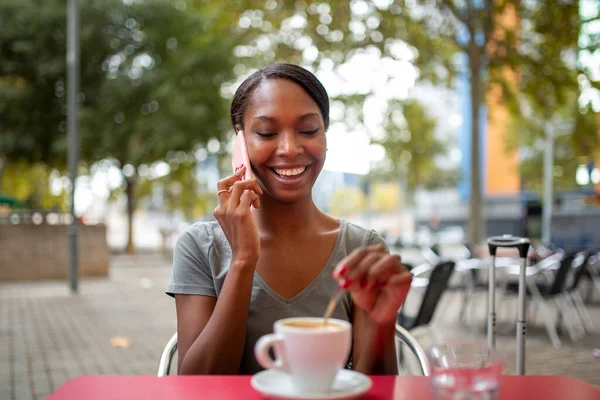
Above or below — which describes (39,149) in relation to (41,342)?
above

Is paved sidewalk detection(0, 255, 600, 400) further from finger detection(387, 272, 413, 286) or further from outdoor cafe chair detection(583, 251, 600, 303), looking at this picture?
finger detection(387, 272, 413, 286)

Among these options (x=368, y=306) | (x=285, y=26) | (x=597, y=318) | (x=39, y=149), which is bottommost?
(x=597, y=318)

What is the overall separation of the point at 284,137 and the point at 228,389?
847mm

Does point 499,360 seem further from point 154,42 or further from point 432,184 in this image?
point 432,184

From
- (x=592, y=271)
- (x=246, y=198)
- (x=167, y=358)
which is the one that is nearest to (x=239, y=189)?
(x=246, y=198)

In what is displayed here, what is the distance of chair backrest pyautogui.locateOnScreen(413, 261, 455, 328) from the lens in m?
4.89

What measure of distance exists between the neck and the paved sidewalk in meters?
1.51

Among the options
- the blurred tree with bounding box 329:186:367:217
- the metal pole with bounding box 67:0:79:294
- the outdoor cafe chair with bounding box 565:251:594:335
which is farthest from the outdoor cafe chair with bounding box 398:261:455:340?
the blurred tree with bounding box 329:186:367:217

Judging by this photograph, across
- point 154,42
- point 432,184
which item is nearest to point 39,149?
point 154,42

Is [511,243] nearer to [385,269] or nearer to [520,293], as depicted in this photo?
[520,293]

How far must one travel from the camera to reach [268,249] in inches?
80.9

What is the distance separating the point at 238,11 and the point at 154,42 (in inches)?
347

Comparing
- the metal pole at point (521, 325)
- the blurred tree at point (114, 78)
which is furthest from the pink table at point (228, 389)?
the blurred tree at point (114, 78)

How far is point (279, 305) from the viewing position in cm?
191
